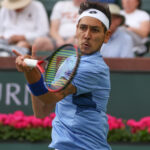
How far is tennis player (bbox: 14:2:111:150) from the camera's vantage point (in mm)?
2672

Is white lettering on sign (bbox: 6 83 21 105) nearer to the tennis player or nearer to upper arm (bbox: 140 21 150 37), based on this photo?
upper arm (bbox: 140 21 150 37)

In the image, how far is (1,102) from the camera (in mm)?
5852

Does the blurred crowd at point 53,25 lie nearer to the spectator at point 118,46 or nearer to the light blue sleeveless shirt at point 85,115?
the spectator at point 118,46

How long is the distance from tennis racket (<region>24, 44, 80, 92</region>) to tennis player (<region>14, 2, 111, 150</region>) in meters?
0.11

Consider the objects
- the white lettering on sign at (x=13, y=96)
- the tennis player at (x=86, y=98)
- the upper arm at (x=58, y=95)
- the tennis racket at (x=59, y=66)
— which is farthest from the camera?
the white lettering on sign at (x=13, y=96)

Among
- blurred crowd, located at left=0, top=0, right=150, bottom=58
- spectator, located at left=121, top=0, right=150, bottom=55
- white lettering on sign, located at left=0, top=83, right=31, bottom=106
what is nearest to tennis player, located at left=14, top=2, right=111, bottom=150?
white lettering on sign, located at left=0, top=83, right=31, bottom=106

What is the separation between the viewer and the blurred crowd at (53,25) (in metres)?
6.43

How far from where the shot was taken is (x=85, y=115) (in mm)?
2738

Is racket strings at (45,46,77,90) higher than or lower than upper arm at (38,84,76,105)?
higher

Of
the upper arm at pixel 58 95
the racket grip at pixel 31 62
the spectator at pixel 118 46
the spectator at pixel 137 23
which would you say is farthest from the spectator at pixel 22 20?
the racket grip at pixel 31 62

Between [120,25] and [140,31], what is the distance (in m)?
0.46

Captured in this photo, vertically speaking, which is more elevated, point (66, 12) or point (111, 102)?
point (66, 12)

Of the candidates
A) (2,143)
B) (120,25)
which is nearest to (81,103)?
(2,143)

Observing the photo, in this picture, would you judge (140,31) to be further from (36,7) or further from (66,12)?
(36,7)
